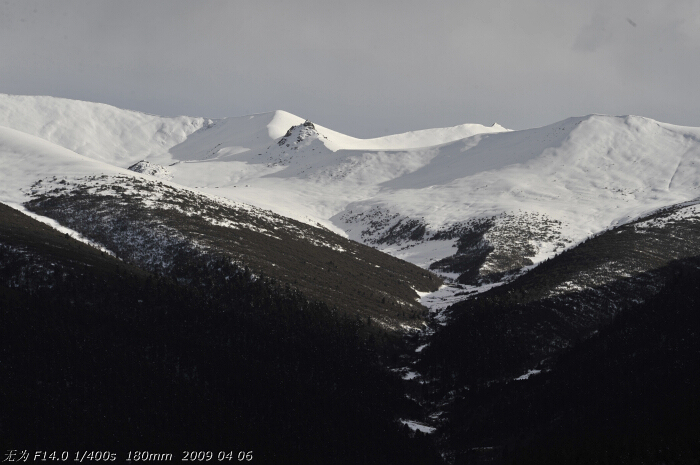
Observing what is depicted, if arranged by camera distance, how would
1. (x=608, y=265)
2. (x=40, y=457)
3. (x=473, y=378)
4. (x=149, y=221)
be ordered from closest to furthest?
(x=40, y=457), (x=473, y=378), (x=608, y=265), (x=149, y=221)

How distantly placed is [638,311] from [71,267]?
76.4 meters

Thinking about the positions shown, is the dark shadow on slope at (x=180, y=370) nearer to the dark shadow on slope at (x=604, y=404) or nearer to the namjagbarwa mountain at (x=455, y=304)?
the namjagbarwa mountain at (x=455, y=304)

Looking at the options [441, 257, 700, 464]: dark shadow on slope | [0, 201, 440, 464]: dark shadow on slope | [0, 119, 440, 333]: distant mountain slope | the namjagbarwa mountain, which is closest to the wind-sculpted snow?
[0, 119, 440, 333]: distant mountain slope

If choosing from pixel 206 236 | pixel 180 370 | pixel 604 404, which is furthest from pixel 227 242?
pixel 604 404

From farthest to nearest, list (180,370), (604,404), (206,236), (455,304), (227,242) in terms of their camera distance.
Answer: (227,242) < (206,236) < (455,304) < (180,370) < (604,404)

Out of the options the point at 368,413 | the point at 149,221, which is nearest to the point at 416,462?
the point at 368,413

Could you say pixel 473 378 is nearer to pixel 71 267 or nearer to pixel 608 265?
pixel 608 265

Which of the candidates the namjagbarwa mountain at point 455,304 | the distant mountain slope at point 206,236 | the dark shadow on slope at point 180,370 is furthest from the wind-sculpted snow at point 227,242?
the dark shadow on slope at point 180,370

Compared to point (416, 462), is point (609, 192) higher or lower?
higher

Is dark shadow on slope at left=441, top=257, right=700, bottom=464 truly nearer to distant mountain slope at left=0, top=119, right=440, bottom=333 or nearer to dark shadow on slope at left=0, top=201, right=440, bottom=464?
dark shadow on slope at left=0, top=201, right=440, bottom=464

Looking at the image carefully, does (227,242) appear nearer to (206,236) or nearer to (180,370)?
(206,236)

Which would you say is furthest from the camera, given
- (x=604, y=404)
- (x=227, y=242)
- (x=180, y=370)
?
(x=227, y=242)

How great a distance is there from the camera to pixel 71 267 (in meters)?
80.1

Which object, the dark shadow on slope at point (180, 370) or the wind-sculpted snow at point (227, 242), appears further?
the wind-sculpted snow at point (227, 242)
